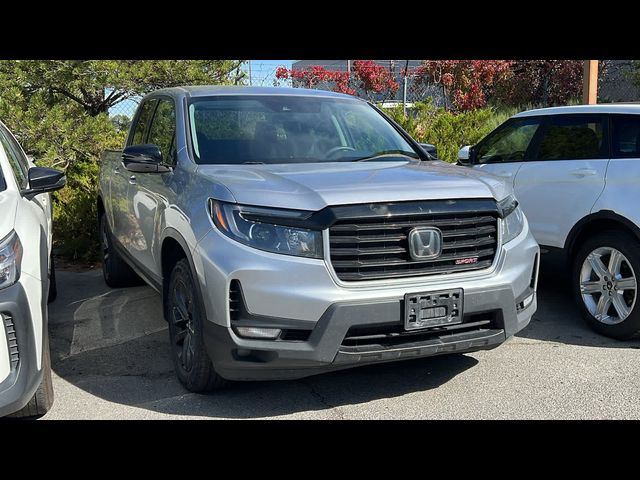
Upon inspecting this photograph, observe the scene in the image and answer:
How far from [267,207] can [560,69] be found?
1320 cm

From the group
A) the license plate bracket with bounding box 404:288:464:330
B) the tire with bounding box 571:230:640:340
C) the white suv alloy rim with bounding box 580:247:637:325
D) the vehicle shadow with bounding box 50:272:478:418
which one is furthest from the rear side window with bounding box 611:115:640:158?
the license plate bracket with bounding box 404:288:464:330

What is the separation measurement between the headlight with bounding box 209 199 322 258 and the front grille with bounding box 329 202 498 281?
0.11m

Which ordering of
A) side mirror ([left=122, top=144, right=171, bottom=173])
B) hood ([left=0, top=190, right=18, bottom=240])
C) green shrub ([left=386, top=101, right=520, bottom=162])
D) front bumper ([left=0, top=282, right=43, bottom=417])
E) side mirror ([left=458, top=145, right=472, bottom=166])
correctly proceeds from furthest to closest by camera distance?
green shrub ([left=386, top=101, right=520, bottom=162]), side mirror ([left=458, top=145, right=472, bottom=166]), side mirror ([left=122, top=144, right=171, bottom=173]), hood ([left=0, top=190, right=18, bottom=240]), front bumper ([left=0, top=282, right=43, bottom=417])

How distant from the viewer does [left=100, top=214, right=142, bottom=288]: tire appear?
6.53 m

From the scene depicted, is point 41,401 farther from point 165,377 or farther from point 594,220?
point 594,220

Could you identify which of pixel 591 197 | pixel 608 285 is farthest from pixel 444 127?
pixel 608 285

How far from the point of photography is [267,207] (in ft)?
11.5

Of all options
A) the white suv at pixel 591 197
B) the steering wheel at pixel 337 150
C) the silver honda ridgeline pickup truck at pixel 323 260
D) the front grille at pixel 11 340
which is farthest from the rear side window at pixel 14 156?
the white suv at pixel 591 197

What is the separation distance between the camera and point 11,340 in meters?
3.16

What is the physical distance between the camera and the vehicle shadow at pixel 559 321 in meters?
5.05

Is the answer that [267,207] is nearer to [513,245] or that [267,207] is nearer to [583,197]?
[513,245]

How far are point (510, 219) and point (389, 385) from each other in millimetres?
1260

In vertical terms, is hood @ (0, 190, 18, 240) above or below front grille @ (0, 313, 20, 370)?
above

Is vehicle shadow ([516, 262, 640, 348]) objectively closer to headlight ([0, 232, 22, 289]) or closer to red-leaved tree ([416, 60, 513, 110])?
headlight ([0, 232, 22, 289])
